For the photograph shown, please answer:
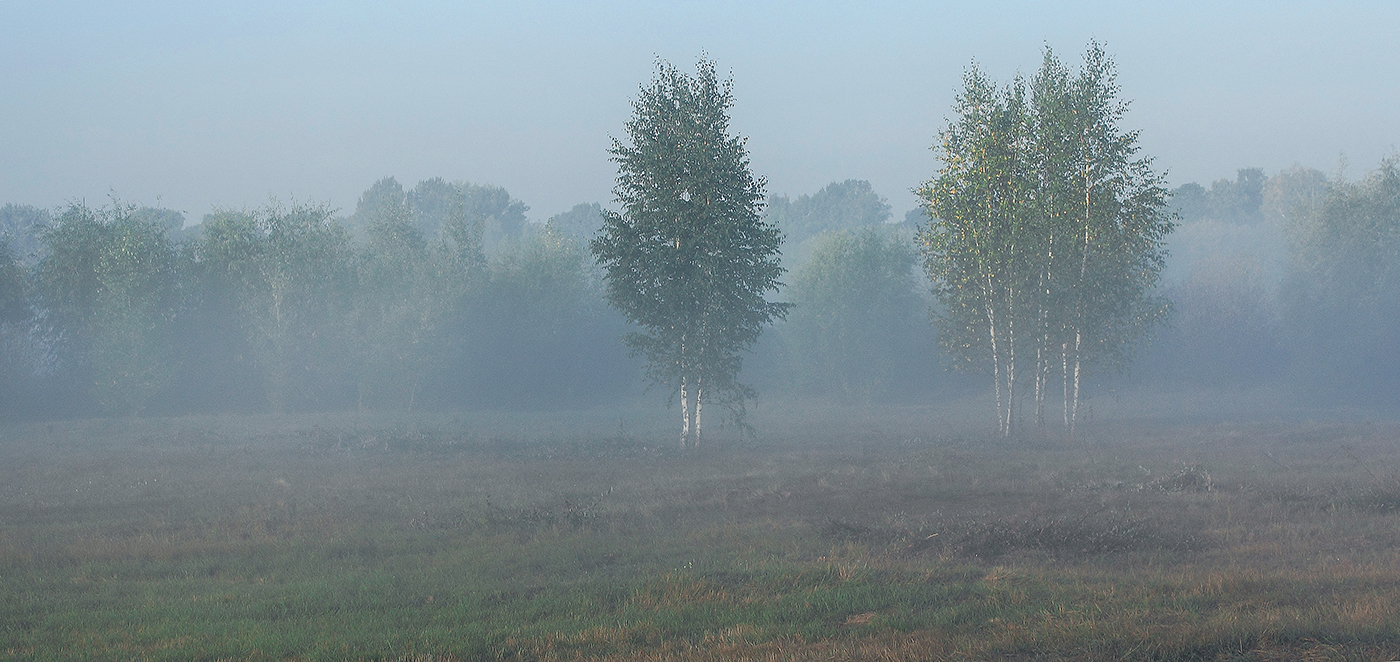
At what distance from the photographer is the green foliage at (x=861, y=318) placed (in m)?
62.4

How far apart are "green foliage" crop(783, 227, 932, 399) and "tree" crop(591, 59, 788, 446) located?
32.1 metres

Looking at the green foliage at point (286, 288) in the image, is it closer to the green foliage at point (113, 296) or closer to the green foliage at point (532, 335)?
the green foliage at point (113, 296)

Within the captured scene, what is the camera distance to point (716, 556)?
515 inches

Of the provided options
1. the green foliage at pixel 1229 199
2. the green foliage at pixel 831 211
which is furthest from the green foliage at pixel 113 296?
the green foliage at pixel 1229 199

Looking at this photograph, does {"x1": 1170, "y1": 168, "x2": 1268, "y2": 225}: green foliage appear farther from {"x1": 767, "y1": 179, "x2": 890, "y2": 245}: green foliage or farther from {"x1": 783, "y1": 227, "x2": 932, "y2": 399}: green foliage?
{"x1": 783, "y1": 227, "x2": 932, "y2": 399}: green foliage

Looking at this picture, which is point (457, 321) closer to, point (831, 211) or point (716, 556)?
point (716, 556)

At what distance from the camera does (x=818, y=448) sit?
104 feet

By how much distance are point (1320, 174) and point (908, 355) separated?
94.9m

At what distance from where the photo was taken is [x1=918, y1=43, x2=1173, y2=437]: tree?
3195 centimetres

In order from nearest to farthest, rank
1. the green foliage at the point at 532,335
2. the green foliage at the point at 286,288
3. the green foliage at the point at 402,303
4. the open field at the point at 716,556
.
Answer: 1. the open field at the point at 716,556
2. the green foliage at the point at 286,288
3. the green foliage at the point at 402,303
4. the green foliage at the point at 532,335

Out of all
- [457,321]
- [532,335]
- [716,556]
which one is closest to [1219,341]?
[532,335]

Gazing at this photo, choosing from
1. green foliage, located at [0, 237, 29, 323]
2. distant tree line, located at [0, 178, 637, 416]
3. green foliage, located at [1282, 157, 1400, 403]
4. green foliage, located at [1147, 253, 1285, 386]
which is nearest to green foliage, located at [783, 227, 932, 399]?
distant tree line, located at [0, 178, 637, 416]

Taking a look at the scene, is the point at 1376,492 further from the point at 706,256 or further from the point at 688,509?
the point at 706,256

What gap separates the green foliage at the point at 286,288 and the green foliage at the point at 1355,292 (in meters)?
60.5
